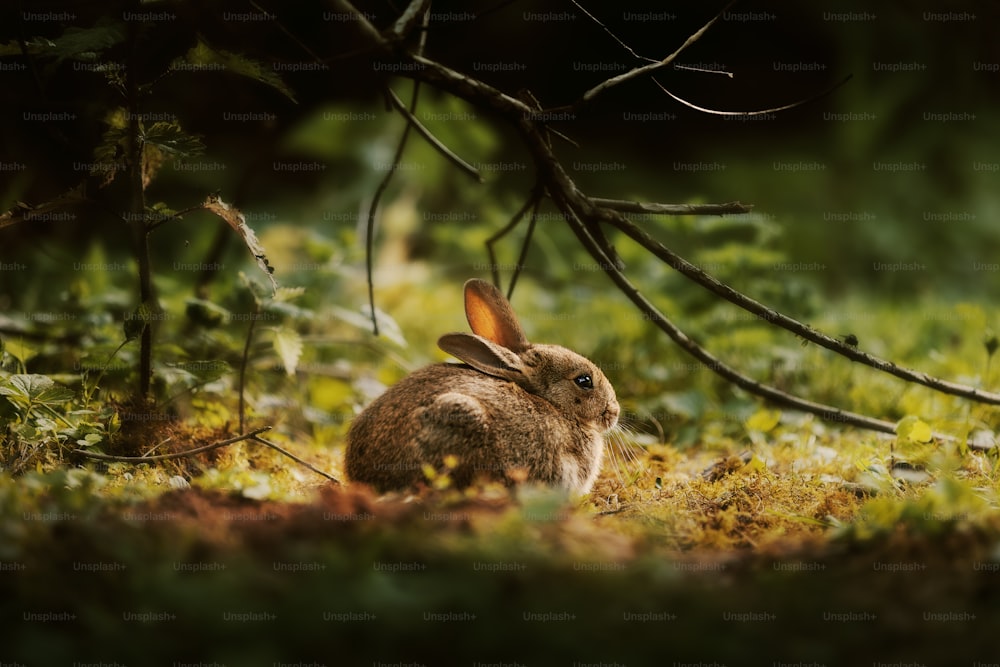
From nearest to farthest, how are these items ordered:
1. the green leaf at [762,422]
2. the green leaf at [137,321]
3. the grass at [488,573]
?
1. the grass at [488,573]
2. the green leaf at [137,321]
3. the green leaf at [762,422]

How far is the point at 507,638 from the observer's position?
2166 millimetres

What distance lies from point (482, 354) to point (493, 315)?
306 mm

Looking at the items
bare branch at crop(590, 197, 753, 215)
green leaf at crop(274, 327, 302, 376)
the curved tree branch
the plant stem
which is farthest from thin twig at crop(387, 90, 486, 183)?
green leaf at crop(274, 327, 302, 376)

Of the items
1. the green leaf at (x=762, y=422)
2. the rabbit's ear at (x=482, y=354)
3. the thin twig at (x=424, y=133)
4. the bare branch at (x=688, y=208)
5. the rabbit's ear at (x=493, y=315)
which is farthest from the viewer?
the green leaf at (x=762, y=422)

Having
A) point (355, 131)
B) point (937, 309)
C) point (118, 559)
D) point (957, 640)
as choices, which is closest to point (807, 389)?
point (937, 309)

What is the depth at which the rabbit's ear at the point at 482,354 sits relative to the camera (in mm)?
4242

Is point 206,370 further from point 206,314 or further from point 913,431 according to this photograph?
point 913,431

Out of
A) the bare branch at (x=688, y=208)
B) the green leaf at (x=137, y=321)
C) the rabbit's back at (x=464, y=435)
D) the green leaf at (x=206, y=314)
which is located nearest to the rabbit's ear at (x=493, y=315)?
the rabbit's back at (x=464, y=435)

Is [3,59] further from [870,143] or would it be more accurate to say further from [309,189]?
[870,143]

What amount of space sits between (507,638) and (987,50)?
1034 cm

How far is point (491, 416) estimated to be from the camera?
12.7ft

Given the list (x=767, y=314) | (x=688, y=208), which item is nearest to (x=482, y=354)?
(x=688, y=208)

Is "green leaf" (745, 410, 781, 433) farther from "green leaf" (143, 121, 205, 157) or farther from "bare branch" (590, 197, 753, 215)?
"green leaf" (143, 121, 205, 157)

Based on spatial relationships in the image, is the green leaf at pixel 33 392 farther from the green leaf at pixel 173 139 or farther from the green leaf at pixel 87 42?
the green leaf at pixel 87 42
